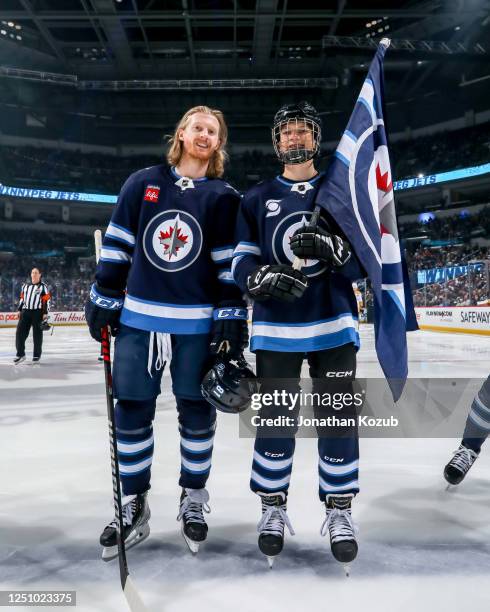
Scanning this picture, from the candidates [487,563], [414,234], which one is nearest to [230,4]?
[414,234]

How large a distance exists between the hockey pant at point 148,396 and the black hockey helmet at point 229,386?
4.3 inches

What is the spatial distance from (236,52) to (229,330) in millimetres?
22314

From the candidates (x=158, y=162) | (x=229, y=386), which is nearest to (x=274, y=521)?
(x=229, y=386)

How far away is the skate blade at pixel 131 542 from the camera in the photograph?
1.67m

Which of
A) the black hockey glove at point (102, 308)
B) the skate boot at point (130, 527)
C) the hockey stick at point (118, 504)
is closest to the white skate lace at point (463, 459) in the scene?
the skate boot at point (130, 527)

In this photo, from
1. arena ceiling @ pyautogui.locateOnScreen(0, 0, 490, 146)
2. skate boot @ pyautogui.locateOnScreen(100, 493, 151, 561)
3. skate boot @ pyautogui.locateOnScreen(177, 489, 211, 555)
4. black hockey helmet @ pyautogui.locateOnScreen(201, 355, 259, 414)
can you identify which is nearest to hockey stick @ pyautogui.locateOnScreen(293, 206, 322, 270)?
black hockey helmet @ pyautogui.locateOnScreen(201, 355, 259, 414)

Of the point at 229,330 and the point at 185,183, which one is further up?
the point at 185,183

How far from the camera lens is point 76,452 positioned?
111 inches

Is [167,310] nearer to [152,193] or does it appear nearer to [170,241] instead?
[170,241]

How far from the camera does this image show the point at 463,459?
2.36 meters

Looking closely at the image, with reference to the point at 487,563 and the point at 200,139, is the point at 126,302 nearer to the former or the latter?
the point at 200,139

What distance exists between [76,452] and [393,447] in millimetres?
→ 1809

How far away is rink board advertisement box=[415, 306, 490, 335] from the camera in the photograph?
1177 centimetres

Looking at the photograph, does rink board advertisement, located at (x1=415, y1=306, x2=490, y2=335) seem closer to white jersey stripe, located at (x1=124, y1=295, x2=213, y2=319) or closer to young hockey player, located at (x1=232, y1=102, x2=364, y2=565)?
young hockey player, located at (x1=232, y1=102, x2=364, y2=565)
